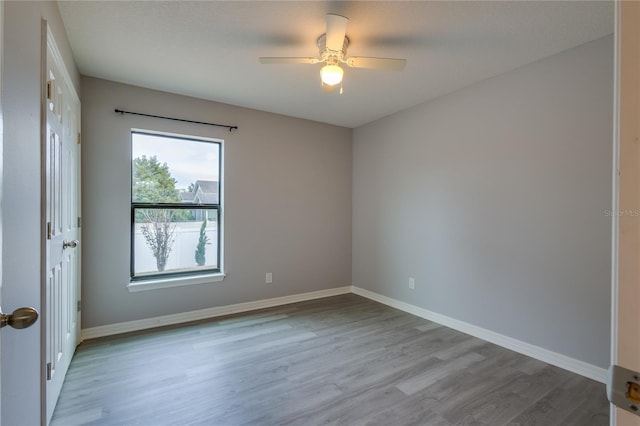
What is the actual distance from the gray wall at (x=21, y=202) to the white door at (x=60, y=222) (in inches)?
8.6

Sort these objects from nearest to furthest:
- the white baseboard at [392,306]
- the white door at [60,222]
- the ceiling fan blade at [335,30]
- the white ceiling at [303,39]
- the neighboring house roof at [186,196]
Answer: the white door at [60,222] → the ceiling fan blade at [335,30] → the white ceiling at [303,39] → the white baseboard at [392,306] → the neighboring house roof at [186,196]

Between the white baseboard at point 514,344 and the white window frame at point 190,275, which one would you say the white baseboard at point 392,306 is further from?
the white window frame at point 190,275

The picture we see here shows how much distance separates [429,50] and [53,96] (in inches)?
104

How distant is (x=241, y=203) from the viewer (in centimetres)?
385

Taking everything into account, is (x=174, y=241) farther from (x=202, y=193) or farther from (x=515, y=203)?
(x=515, y=203)

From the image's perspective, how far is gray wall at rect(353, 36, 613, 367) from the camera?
2.37 metres

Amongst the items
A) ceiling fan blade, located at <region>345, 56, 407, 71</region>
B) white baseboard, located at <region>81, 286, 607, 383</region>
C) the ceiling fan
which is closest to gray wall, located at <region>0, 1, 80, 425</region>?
the ceiling fan

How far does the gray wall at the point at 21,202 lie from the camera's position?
1.02 meters

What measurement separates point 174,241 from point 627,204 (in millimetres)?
3759

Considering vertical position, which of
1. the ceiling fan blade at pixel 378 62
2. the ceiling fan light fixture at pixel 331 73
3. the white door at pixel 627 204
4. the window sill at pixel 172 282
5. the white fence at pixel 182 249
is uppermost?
the ceiling fan blade at pixel 378 62

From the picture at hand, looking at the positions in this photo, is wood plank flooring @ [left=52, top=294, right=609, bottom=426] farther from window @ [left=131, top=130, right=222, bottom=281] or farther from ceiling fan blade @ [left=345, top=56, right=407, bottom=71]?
ceiling fan blade @ [left=345, top=56, right=407, bottom=71]

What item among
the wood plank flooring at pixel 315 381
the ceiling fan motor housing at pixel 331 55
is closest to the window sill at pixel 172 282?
the wood plank flooring at pixel 315 381

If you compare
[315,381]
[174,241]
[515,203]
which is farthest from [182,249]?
[515,203]

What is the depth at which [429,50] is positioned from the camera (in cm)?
248
